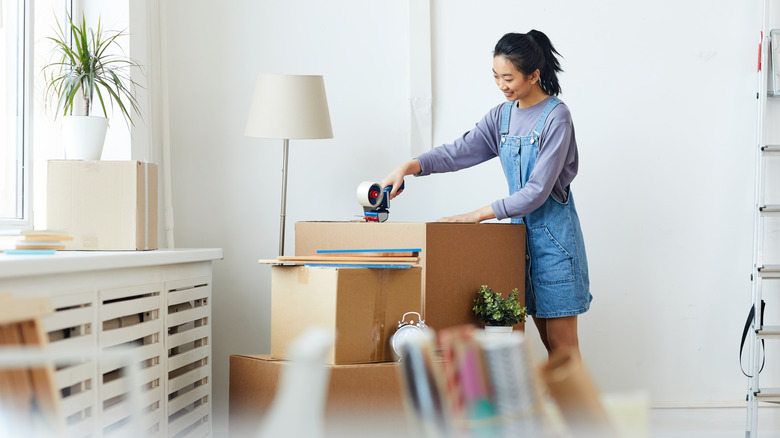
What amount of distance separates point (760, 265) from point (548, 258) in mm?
1063

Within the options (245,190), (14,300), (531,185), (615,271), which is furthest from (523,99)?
(14,300)

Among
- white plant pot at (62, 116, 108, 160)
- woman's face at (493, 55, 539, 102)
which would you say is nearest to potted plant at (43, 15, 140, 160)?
white plant pot at (62, 116, 108, 160)

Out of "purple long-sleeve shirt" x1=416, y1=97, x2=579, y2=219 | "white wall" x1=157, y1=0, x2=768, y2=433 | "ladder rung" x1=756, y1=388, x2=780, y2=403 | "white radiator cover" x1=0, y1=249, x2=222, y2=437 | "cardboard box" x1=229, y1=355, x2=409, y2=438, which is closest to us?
"white radiator cover" x1=0, y1=249, x2=222, y2=437

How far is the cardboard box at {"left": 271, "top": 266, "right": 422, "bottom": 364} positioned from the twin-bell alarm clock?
0.07 feet

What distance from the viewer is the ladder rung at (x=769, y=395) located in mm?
2936

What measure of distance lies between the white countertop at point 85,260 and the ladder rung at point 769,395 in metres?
2.15

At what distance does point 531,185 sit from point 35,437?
1.76 m

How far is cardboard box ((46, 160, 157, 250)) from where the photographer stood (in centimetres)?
208

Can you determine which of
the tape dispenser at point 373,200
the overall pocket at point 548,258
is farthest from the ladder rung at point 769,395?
the tape dispenser at point 373,200

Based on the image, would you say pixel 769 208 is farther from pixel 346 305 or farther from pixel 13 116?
pixel 13 116

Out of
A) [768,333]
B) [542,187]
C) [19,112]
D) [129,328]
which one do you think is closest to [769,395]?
[768,333]

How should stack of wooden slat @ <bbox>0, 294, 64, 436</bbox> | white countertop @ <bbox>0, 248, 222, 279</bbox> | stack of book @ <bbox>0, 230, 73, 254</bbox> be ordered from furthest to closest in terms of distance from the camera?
stack of book @ <bbox>0, 230, 73, 254</bbox> < white countertop @ <bbox>0, 248, 222, 279</bbox> < stack of wooden slat @ <bbox>0, 294, 64, 436</bbox>

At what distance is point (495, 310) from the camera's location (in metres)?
2.32

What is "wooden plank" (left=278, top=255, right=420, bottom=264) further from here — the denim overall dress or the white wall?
the white wall
